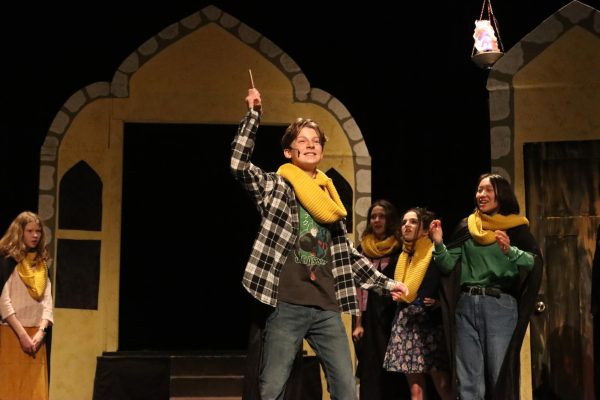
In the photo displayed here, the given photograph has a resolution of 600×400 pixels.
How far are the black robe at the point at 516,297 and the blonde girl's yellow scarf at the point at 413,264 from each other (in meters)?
0.31

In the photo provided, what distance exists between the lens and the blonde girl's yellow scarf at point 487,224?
459 centimetres

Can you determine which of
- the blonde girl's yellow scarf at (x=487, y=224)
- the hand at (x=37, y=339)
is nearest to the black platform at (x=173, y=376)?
the hand at (x=37, y=339)

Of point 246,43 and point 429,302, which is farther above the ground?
point 246,43

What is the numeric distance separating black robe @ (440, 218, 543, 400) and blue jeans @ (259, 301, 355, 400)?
1422mm

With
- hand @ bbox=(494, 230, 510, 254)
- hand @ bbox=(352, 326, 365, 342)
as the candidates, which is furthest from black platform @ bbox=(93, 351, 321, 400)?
hand @ bbox=(494, 230, 510, 254)

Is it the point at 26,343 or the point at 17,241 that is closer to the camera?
the point at 26,343

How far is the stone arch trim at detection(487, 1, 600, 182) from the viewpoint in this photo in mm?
5680

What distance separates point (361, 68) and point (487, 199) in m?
1.96

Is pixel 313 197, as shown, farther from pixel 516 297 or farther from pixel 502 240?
pixel 516 297

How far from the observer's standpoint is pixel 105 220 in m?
6.10

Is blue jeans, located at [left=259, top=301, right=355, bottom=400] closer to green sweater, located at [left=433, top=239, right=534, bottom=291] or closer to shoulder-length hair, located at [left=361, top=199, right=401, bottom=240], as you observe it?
green sweater, located at [left=433, top=239, right=534, bottom=291]

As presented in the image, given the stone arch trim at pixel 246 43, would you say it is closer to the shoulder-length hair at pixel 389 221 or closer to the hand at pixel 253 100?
the shoulder-length hair at pixel 389 221

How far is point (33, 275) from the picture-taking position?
523 centimetres

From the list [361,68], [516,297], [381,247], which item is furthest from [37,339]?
[361,68]
